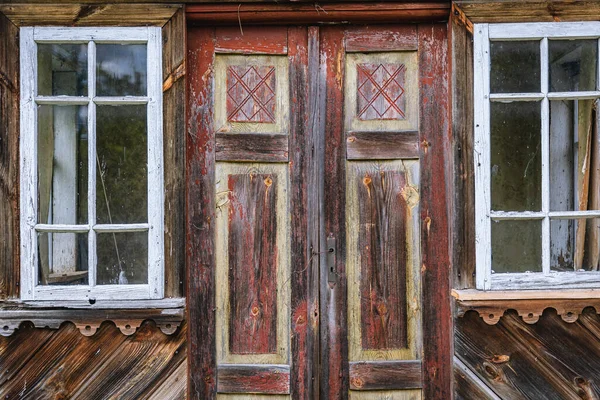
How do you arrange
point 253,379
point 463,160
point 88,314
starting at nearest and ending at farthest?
point 88,314 → point 463,160 → point 253,379

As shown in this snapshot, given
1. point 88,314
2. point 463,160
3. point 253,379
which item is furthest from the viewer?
point 253,379

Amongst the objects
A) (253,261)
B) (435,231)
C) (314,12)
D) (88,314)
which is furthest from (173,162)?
(435,231)

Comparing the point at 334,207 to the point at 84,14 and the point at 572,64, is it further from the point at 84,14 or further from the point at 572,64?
the point at 84,14

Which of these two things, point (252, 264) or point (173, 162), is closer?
point (173, 162)

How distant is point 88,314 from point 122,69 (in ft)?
4.37

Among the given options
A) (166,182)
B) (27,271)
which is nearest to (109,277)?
(27,271)

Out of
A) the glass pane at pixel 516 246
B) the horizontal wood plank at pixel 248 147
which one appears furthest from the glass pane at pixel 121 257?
the glass pane at pixel 516 246

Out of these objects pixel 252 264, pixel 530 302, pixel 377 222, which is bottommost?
pixel 530 302

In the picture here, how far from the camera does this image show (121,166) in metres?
3.03

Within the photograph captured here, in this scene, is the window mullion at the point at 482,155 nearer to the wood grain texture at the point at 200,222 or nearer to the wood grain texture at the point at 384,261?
the wood grain texture at the point at 384,261

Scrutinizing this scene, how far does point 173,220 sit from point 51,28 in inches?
47.9

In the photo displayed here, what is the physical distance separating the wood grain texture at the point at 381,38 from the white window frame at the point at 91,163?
1.07 meters

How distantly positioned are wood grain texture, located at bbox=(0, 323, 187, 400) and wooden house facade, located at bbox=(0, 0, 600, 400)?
0.01 meters

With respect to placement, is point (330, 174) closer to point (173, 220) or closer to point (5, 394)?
point (173, 220)
